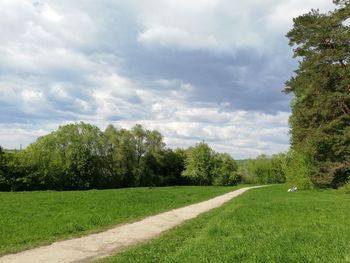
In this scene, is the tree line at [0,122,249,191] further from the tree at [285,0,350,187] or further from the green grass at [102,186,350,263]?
the green grass at [102,186,350,263]

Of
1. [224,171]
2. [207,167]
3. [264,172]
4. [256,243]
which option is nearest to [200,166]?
[207,167]

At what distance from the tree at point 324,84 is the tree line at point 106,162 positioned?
5059 cm

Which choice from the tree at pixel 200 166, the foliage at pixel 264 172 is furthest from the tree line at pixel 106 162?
the foliage at pixel 264 172

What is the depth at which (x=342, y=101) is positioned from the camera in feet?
114

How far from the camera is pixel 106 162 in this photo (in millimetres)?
90875

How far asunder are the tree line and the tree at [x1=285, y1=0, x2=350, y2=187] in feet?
166

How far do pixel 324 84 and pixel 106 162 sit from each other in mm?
63445

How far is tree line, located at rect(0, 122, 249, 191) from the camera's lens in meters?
72.6

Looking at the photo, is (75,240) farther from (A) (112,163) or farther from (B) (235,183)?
(B) (235,183)

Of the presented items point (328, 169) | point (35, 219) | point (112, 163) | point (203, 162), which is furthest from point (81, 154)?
point (35, 219)

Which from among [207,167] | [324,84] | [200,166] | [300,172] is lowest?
[300,172]

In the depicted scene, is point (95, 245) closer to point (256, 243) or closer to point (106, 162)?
point (256, 243)

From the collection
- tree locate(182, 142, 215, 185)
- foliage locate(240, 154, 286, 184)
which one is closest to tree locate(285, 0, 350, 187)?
tree locate(182, 142, 215, 185)

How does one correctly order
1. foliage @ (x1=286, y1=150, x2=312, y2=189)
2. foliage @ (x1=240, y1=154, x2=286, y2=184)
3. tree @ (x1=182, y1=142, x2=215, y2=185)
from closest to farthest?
foliage @ (x1=286, y1=150, x2=312, y2=189), tree @ (x1=182, y1=142, x2=215, y2=185), foliage @ (x1=240, y1=154, x2=286, y2=184)
